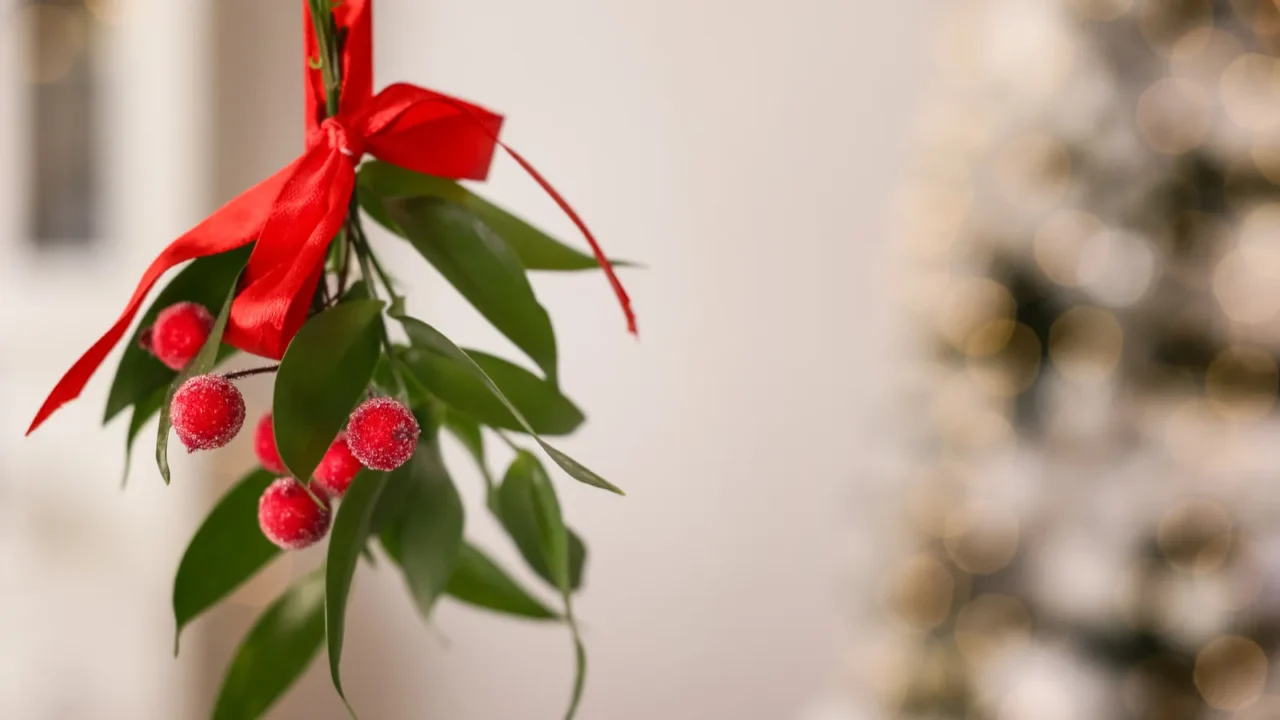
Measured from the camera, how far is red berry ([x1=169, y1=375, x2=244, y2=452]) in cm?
30

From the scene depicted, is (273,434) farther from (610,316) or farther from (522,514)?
(610,316)

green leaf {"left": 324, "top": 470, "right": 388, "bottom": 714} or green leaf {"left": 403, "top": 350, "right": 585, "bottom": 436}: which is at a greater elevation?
green leaf {"left": 403, "top": 350, "right": 585, "bottom": 436}

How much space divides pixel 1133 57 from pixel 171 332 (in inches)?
44.5

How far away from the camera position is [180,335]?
36cm

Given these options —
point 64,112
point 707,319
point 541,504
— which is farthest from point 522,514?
point 64,112

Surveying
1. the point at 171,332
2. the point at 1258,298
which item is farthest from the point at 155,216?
the point at 1258,298

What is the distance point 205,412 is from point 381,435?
57 mm

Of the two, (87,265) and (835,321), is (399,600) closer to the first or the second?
(87,265)

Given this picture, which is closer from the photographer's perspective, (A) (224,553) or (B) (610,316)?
(A) (224,553)

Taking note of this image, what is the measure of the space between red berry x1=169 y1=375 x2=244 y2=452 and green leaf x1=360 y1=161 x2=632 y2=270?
99mm

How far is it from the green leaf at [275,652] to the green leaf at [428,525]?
61 mm

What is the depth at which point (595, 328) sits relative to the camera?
6.24ft

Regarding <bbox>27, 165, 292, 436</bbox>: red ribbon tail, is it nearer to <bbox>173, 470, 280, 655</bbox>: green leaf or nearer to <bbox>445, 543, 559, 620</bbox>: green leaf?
<bbox>173, 470, 280, 655</bbox>: green leaf

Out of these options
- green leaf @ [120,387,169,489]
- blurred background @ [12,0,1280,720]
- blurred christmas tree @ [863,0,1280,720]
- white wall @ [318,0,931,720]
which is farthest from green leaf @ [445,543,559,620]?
white wall @ [318,0,931,720]
